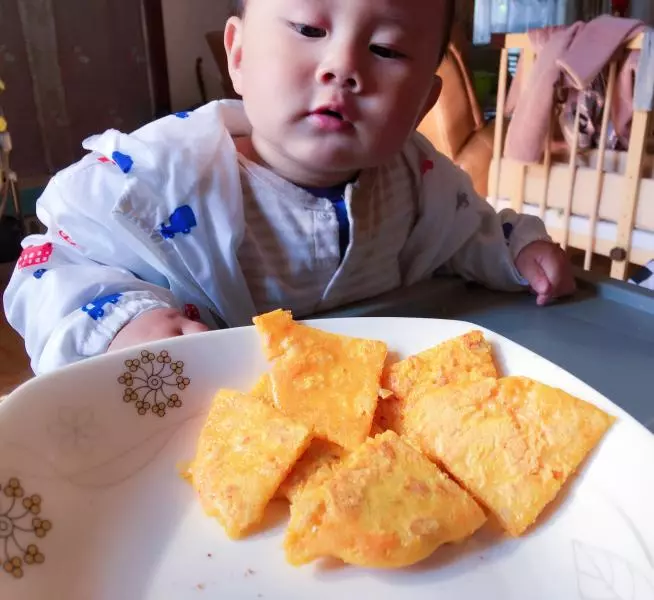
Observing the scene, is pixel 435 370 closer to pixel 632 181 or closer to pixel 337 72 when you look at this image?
pixel 337 72

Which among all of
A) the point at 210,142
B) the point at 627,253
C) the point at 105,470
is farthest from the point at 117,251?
the point at 627,253

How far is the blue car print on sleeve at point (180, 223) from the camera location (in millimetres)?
627

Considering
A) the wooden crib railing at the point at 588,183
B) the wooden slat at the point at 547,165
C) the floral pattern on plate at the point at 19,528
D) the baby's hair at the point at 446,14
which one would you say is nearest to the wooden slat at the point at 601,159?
the wooden crib railing at the point at 588,183

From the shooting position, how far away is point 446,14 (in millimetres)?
A: 678

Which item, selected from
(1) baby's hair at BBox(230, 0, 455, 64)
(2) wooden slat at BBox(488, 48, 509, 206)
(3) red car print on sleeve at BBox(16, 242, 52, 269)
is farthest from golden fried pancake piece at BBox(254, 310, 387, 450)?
(2) wooden slat at BBox(488, 48, 509, 206)

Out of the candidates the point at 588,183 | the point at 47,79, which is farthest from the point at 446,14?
the point at 47,79

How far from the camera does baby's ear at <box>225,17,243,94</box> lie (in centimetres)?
69

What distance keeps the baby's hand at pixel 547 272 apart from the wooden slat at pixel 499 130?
1.46 meters

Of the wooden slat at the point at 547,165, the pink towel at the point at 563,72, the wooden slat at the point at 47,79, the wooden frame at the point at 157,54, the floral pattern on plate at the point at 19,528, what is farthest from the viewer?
the wooden frame at the point at 157,54

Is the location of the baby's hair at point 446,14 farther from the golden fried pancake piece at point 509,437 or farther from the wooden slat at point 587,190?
the wooden slat at point 587,190

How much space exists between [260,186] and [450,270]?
0.86 ft

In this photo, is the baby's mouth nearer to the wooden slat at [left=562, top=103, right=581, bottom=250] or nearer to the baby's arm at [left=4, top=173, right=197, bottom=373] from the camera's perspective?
the baby's arm at [left=4, top=173, right=197, bottom=373]

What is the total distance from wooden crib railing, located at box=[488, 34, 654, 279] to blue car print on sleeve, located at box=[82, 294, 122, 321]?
1598 mm

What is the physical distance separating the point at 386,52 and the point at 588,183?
1.53m
